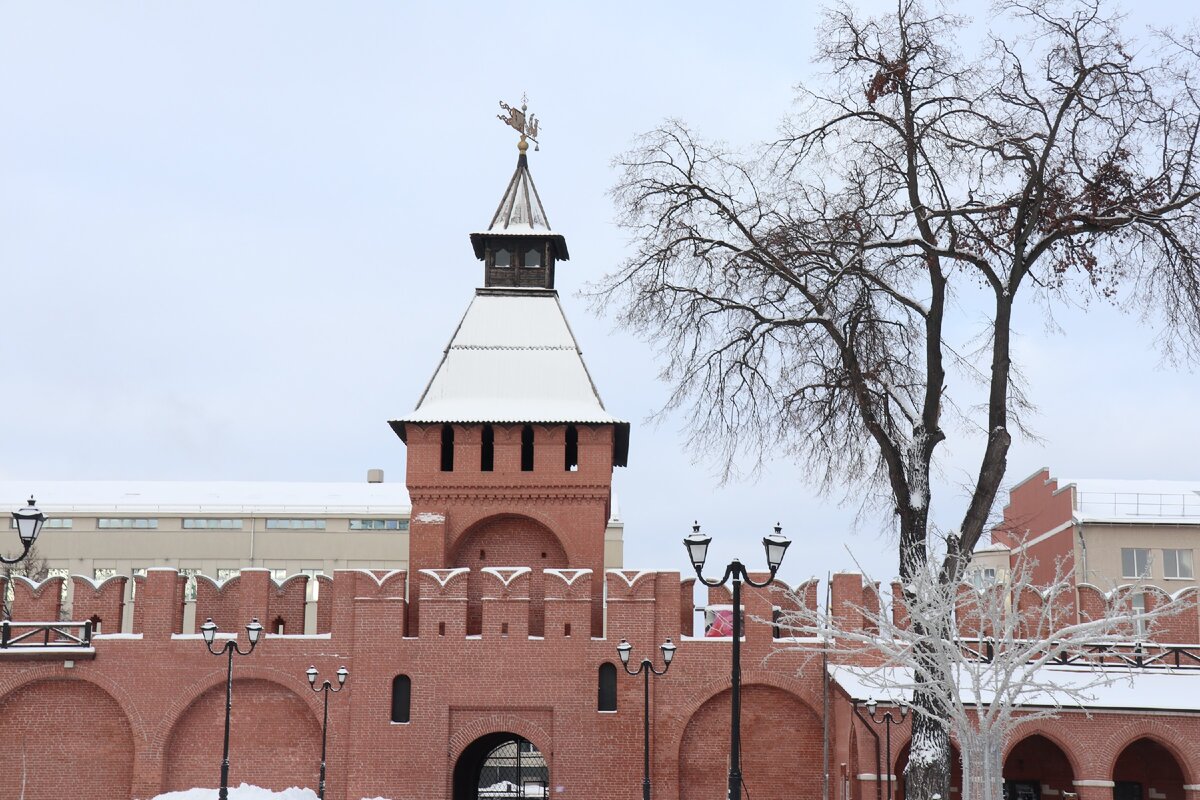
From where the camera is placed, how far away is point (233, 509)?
6781 centimetres

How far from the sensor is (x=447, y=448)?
1218 inches

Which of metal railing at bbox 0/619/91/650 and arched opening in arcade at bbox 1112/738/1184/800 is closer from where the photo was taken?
arched opening in arcade at bbox 1112/738/1184/800

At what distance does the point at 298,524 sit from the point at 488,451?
38906mm

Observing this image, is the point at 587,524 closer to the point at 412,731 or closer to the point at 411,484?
the point at 411,484

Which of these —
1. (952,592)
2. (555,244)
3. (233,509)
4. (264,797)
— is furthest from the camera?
(233,509)

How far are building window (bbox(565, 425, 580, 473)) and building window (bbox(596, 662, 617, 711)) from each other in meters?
4.86

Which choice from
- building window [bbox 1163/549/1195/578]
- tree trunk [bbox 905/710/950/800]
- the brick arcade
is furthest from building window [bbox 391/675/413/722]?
building window [bbox 1163/549/1195/578]

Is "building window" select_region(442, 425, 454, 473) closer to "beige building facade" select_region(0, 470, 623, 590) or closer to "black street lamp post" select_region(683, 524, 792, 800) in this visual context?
"black street lamp post" select_region(683, 524, 792, 800)

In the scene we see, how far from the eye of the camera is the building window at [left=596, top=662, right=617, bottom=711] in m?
27.6

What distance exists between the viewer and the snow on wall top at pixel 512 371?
101 ft

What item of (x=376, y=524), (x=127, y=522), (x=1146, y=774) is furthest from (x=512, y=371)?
(x=127, y=522)

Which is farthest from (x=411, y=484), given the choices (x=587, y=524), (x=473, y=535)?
(x=587, y=524)

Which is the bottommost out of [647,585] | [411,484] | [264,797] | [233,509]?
[264,797]

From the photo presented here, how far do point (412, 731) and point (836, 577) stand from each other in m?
8.94
